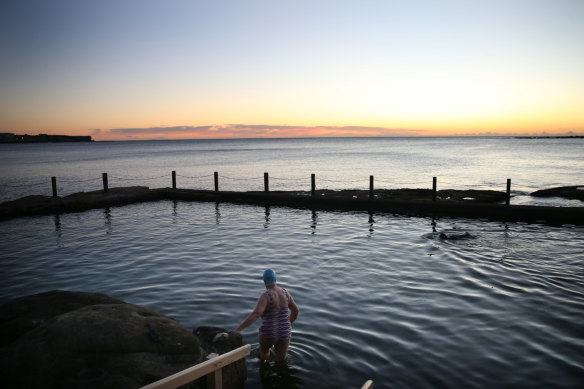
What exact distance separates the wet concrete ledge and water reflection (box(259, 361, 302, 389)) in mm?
15795

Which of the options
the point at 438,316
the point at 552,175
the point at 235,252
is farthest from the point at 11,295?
the point at 552,175

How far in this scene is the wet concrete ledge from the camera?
19.0 meters

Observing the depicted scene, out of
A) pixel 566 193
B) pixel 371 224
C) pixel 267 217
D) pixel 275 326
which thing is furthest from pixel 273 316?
pixel 566 193

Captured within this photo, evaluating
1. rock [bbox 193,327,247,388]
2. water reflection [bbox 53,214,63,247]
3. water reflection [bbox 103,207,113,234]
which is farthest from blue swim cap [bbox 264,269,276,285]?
water reflection [bbox 103,207,113,234]

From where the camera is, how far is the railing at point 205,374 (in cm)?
412

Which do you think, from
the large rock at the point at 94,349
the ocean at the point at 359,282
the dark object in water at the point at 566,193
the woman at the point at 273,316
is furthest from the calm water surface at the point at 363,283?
the dark object in water at the point at 566,193

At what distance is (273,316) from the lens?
249 inches

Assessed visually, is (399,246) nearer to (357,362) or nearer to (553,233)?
(553,233)

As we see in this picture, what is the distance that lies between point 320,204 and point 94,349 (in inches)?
764

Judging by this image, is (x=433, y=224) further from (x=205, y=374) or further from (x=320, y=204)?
(x=205, y=374)

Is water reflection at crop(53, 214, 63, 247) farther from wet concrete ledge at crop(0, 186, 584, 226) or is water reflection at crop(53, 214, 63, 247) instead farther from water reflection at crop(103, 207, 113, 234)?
water reflection at crop(103, 207, 113, 234)

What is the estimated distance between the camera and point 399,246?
1488 cm

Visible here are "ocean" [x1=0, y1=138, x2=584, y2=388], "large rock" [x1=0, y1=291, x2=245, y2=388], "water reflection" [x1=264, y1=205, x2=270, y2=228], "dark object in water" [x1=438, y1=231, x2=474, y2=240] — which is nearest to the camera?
"large rock" [x1=0, y1=291, x2=245, y2=388]

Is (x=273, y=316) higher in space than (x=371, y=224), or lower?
higher
